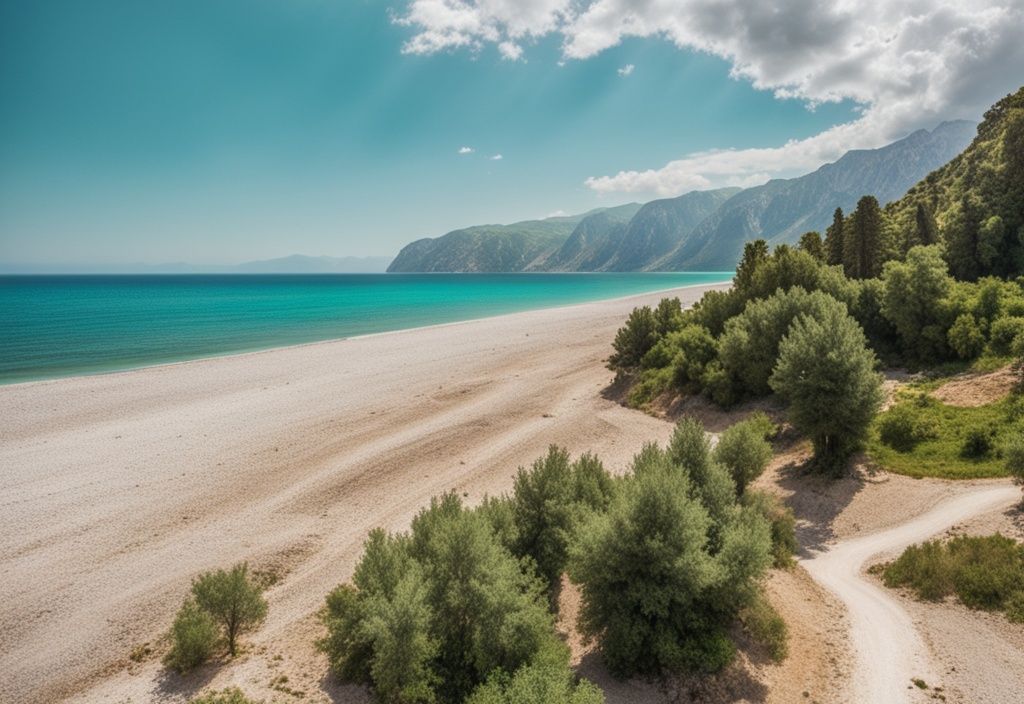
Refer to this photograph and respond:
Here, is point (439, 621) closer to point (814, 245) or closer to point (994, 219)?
point (814, 245)

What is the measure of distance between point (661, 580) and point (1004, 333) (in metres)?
31.3

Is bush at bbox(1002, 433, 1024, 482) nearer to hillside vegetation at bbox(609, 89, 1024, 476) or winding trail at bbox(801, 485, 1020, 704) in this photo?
winding trail at bbox(801, 485, 1020, 704)

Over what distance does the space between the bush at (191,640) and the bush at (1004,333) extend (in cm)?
4050

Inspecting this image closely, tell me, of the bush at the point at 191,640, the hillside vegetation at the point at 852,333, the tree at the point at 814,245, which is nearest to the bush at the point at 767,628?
the hillside vegetation at the point at 852,333

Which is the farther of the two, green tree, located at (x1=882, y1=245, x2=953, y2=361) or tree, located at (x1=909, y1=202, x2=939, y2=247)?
tree, located at (x1=909, y1=202, x2=939, y2=247)

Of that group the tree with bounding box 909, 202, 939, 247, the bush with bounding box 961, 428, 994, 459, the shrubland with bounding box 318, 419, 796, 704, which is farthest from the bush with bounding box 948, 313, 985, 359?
the tree with bounding box 909, 202, 939, 247

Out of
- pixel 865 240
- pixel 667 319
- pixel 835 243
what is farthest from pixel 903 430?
pixel 835 243

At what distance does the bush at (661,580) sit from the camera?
40.8 feet

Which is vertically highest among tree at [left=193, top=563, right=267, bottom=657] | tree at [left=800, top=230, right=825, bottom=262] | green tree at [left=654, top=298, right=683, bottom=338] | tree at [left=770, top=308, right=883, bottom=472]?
tree at [left=800, top=230, right=825, bottom=262]

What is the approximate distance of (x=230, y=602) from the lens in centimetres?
1427

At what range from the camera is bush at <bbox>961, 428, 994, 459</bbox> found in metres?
21.6

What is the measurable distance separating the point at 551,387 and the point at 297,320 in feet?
216

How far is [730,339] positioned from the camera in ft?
105

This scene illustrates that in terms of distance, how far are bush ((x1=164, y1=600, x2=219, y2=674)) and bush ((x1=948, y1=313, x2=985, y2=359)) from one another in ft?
132
